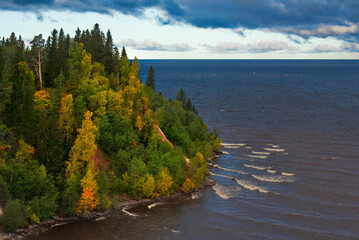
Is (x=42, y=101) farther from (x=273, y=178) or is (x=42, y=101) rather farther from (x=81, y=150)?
(x=273, y=178)

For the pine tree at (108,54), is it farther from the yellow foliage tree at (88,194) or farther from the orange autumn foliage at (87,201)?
the orange autumn foliage at (87,201)

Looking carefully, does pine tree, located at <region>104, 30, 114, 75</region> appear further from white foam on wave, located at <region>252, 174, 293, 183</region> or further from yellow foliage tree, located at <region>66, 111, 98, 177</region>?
white foam on wave, located at <region>252, 174, 293, 183</region>

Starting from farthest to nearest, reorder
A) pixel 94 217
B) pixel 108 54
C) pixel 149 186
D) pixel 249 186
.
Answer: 1. pixel 108 54
2. pixel 249 186
3. pixel 149 186
4. pixel 94 217

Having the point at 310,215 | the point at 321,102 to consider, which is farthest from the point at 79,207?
the point at 321,102

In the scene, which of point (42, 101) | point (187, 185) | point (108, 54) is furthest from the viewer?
point (108, 54)

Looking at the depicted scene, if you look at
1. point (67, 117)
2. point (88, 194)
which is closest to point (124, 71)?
point (67, 117)

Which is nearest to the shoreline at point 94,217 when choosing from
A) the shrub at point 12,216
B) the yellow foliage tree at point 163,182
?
the shrub at point 12,216
